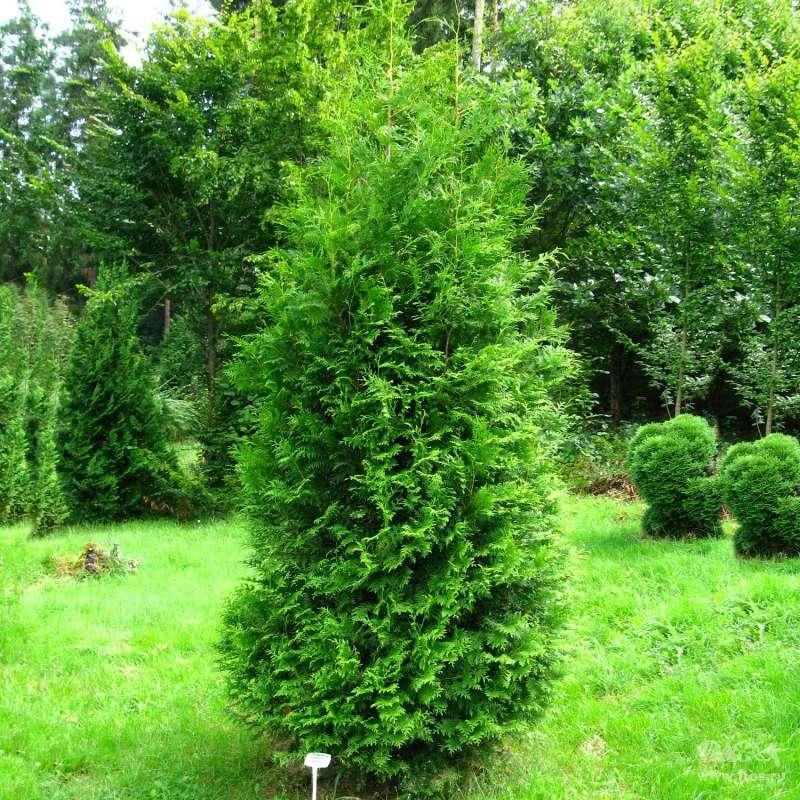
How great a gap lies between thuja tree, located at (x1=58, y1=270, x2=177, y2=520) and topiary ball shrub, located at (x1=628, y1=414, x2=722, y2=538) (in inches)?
276

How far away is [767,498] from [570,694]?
276cm

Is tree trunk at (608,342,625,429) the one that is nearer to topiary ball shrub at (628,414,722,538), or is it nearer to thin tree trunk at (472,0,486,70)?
→ thin tree trunk at (472,0,486,70)

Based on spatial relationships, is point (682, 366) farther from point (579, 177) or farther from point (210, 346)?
point (210, 346)

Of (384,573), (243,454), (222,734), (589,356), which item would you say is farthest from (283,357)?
(589,356)

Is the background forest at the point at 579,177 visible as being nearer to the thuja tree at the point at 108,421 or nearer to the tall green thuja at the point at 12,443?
Result: the thuja tree at the point at 108,421

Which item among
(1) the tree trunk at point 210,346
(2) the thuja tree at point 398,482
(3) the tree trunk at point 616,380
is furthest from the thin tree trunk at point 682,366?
(1) the tree trunk at point 210,346

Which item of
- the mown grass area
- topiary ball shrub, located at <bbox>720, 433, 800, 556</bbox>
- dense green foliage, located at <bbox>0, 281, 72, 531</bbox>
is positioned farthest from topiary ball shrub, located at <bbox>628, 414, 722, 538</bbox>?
dense green foliage, located at <bbox>0, 281, 72, 531</bbox>

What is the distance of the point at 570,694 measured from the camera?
14.4 ft

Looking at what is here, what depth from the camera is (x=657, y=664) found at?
4578 mm

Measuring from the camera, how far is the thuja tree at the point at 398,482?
3076 millimetres

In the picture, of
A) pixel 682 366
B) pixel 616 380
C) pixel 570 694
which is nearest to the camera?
pixel 570 694

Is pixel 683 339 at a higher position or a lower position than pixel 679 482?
higher

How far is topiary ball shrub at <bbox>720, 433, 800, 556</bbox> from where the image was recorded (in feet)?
19.7

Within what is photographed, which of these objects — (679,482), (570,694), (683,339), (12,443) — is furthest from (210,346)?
(570,694)
